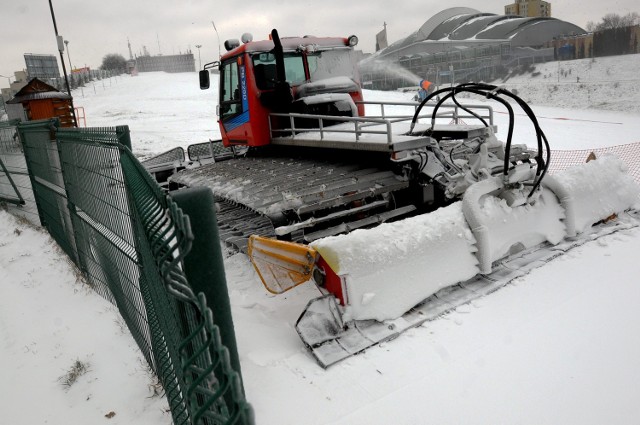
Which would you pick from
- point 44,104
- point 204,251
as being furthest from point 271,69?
point 44,104

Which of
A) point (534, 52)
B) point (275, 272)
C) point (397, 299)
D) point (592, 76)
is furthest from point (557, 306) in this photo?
point (534, 52)

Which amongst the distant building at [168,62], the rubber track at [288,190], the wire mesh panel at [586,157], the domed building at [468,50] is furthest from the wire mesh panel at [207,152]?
the distant building at [168,62]

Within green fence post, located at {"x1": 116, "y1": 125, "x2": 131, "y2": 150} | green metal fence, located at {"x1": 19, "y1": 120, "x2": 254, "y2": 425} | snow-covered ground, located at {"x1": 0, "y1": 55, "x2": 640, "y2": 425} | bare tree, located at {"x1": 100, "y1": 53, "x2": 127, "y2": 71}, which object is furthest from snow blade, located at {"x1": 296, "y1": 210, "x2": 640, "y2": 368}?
bare tree, located at {"x1": 100, "y1": 53, "x2": 127, "y2": 71}

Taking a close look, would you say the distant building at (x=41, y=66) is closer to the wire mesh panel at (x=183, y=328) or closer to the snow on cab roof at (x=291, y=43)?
the snow on cab roof at (x=291, y=43)

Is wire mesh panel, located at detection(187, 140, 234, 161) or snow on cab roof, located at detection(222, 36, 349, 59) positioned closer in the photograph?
snow on cab roof, located at detection(222, 36, 349, 59)

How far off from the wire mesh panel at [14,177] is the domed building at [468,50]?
23.6 m

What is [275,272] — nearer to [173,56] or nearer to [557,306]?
[557,306]

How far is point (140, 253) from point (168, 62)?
12321 centimetres

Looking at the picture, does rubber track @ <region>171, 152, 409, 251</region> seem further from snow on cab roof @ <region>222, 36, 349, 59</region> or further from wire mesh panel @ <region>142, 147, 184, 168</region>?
wire mesh panel @ <region>142, 147, 184, 168</region>

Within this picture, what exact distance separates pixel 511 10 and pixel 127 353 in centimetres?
8014

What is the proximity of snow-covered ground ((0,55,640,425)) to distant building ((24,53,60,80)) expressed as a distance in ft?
151

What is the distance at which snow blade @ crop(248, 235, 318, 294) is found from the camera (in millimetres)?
3570

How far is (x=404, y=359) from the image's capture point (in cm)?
316

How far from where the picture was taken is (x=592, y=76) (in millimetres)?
28141
